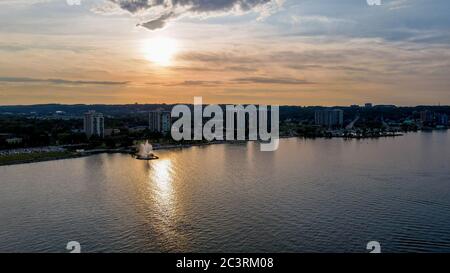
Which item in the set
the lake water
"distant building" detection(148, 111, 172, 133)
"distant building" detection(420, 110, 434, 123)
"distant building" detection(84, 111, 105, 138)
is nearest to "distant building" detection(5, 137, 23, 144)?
"distant building" detection(84, 111, 105, 138)

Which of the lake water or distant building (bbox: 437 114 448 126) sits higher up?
distant building (bbox: 437 114 448 126)

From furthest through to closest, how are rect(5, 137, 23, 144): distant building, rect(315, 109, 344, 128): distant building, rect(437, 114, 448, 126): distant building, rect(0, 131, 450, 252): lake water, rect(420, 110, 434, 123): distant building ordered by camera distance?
rect(420, 110, 434, 123): distant building, rect(437, 114, 448, 126): distant building, rect(315, 109, 344, 128): distant building, rect(5, 137, 23, 144): distant building, rect(0, 131, 450, 252): lake water

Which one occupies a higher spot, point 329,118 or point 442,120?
point 329,118

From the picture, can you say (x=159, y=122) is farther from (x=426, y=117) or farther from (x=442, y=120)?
(x=442, y=120)

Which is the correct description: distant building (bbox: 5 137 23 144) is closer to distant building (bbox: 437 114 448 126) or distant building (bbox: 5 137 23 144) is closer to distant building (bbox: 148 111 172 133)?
distant building (bbox: 148 111 172 133)

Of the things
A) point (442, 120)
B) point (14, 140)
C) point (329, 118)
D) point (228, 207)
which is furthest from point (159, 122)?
point (442, 120)
